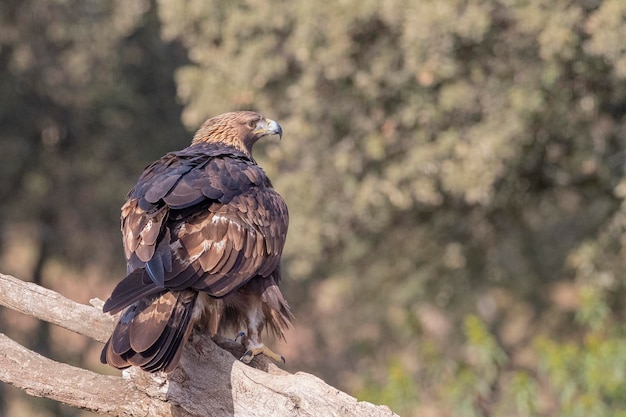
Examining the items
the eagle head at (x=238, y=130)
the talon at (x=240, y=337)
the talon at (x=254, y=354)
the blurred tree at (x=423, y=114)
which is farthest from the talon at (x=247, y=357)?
the blurred tree at (x=423, y=114)

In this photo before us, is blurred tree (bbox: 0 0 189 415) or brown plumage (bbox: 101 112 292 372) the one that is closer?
brown plumage (bbox: 101 112 292 372)

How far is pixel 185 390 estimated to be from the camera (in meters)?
4.82

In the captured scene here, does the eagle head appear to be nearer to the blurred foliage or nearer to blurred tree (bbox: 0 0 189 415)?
the blurred foliage

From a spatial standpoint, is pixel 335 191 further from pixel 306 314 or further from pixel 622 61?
pixel 306 314

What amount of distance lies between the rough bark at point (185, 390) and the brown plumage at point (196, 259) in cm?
27

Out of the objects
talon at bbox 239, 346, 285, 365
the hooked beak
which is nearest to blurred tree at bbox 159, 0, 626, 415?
the hooked beak

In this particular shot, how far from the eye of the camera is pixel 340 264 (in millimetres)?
13812

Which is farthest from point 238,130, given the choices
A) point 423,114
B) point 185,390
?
point 423,114

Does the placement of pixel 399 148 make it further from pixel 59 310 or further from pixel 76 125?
pixel 59 310

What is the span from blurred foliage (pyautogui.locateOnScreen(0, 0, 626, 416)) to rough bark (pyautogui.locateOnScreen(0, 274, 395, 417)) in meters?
3.56

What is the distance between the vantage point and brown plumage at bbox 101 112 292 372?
182 inches

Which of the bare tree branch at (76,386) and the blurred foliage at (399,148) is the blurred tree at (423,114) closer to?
the blurred foliage at (399,148)

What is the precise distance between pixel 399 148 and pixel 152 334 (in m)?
6.78

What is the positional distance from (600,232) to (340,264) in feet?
11.2
